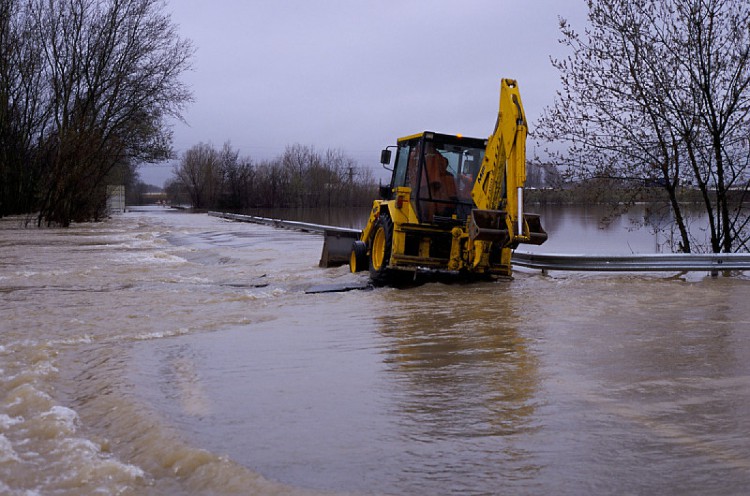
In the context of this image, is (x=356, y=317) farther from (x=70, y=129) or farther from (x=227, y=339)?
(x=70, y=129)

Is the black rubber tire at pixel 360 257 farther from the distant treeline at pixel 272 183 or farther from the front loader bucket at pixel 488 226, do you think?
the distant treeline at pixel 272 183

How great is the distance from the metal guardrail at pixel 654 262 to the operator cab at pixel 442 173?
2133 mm

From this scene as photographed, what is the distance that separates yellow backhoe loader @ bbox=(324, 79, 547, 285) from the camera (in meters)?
11.1

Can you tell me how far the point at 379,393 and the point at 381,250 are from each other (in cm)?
813

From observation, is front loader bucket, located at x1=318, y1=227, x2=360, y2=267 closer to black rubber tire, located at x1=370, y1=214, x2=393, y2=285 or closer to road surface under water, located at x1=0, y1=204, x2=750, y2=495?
black rubber tire, located at x1=370, y1=214, x2=393, y2=285

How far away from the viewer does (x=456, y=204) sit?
1260 cm

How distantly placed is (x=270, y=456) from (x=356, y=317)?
5.10m

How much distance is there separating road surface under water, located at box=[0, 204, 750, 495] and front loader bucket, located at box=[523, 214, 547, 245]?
0.87 m

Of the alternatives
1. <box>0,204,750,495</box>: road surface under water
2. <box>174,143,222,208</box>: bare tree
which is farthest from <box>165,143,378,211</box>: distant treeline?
<box>0,204,750,495</box>: road surface under water

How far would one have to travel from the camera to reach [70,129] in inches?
1433

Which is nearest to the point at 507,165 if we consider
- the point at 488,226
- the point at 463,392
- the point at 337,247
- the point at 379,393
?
the point at 488,226

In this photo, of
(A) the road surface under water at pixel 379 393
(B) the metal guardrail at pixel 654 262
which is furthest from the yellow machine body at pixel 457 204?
(B) the metal guardrail at pixel 654 262

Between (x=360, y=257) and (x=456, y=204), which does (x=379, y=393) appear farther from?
(x=360, y=257)

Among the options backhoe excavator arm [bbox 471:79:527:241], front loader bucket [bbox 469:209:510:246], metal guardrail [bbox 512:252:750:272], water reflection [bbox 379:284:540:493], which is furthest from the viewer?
metal guardrail [bbox 512:252:750:272]
